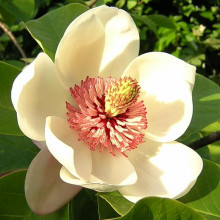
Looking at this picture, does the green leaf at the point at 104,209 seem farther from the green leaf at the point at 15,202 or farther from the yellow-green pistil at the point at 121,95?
the yellow-green pistil at the point at 121,95

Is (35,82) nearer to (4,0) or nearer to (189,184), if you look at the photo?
(189,184)

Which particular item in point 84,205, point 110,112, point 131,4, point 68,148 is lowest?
point 131,4

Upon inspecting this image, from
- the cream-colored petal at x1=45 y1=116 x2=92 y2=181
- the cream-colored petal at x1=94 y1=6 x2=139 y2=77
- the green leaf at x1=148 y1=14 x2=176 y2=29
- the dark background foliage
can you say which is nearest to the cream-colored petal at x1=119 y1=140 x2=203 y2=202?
the cream-colored petal at x1=45 y1=116 x2=92 y2=181

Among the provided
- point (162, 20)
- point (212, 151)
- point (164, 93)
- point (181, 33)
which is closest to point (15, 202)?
point (164, 93)

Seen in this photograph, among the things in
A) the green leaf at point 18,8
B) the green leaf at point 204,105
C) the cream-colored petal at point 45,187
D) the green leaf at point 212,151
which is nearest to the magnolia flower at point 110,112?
the cream-colored petal at point 45,187

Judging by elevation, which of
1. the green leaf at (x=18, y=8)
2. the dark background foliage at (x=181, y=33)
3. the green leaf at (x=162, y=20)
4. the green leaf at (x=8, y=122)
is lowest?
the dark background foliage at (x=181, y=33)

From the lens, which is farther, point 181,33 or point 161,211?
point 181,33

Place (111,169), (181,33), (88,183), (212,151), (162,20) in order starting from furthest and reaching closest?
(181,33), (162,20), (212,151), (111,169), (88,183)

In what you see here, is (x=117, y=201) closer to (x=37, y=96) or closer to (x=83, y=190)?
(x=83, y=190)
